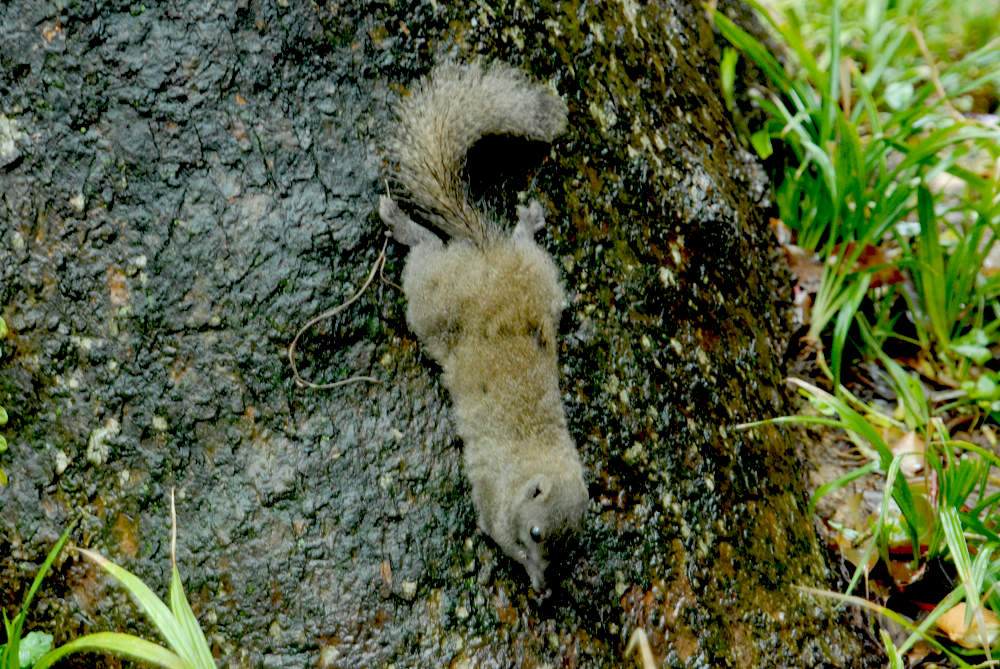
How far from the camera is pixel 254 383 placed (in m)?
2.30

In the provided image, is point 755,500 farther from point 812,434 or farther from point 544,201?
point 544,201

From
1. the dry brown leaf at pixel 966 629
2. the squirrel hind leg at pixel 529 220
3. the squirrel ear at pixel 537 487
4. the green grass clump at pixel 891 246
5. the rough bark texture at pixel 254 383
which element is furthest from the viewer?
the green grass clump at pixel 891 246

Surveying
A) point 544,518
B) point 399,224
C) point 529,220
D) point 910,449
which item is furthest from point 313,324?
point 910,449

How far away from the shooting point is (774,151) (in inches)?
163

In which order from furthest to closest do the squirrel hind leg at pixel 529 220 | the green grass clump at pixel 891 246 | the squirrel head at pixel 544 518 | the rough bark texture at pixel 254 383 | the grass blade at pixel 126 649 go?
the green grass clump at pixel 891 246
the squirrel hind leg at pixel 529 220
the squirrel head at pixel 544 518
the rough bark texture at pixel 254 383
the grass blade at pixel 126 649

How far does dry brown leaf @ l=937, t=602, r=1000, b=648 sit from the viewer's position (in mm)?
2754

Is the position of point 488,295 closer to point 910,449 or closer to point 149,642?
point 149,642

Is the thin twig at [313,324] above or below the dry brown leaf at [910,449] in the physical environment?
above

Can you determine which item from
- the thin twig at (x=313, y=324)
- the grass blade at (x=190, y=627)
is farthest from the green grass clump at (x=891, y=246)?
the grass blade at (x=190, y=627)

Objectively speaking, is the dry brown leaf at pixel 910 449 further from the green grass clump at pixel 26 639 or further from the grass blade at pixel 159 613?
the green grass clump at pixel 26 639

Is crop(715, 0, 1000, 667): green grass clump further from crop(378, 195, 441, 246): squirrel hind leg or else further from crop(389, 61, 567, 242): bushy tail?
crop(378, 195, 441, 246): squirrel hind leg

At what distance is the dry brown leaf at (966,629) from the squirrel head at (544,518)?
4.60 ft

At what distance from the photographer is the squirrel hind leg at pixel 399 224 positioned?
95.9 inches

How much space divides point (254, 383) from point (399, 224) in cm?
65
